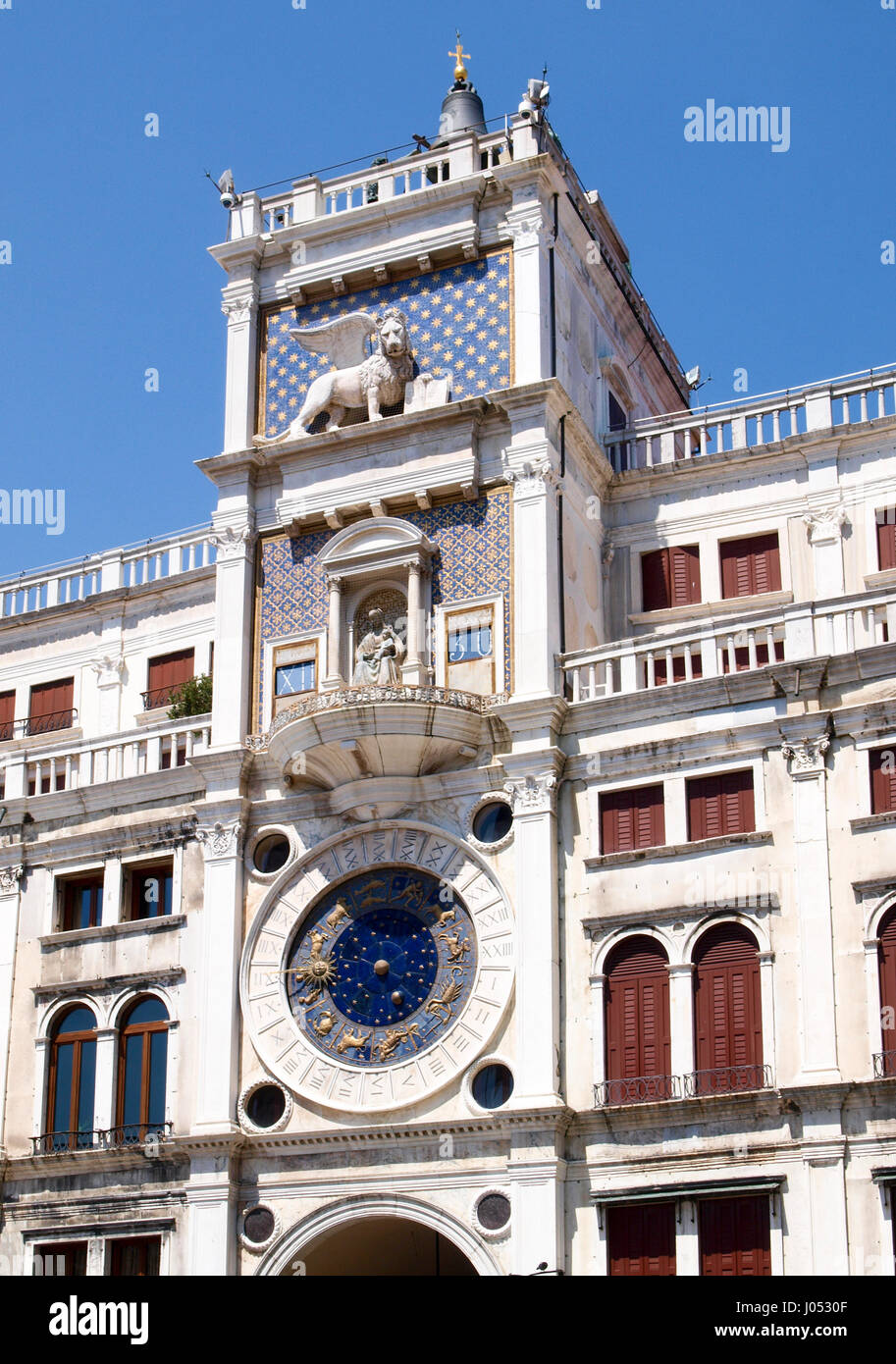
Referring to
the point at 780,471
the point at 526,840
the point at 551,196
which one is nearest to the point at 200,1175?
the point at 526,840

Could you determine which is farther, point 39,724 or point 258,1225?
point 39,724

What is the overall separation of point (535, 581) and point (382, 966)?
282 inches

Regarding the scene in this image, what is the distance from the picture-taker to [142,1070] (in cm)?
3534

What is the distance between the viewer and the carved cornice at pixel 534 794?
108 ft

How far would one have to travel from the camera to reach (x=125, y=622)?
141 ft

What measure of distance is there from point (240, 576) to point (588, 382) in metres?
7.88

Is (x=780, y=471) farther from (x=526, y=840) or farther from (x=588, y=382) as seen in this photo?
(x=526, y=840)

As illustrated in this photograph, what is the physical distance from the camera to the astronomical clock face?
32.7 m

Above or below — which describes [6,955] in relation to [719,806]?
below

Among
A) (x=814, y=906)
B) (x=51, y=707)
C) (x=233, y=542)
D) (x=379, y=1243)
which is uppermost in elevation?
(x=233, y=542)

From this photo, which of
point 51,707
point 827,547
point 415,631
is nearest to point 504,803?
point 415,631

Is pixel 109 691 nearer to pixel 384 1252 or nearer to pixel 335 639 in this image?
pixel 335 639

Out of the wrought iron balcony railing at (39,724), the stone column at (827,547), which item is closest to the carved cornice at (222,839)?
the wrought iron balcony railing at (39,724)

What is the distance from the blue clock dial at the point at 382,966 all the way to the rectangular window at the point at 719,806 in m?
4.22
